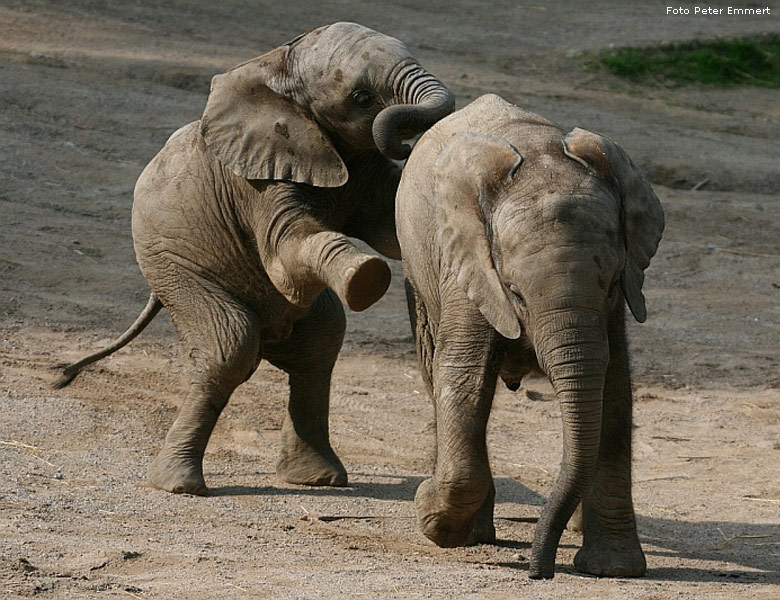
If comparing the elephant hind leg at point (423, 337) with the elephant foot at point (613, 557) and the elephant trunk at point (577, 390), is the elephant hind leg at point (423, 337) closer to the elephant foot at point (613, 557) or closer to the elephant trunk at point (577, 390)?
the elephant foot at point (613, 557)

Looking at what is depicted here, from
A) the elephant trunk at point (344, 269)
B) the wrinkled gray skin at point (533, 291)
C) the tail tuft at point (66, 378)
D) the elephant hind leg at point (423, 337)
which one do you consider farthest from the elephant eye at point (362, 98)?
the tail tuft at point (66, 378)

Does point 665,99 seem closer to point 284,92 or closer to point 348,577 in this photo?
point 284,92

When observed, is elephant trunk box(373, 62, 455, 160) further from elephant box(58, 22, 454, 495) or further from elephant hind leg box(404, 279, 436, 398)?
elephant hind leg box(404, 279, 436, 398)

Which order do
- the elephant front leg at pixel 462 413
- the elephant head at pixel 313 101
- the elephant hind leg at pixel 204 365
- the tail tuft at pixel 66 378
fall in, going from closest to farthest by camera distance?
the elephant front leg at pixel 462 413
the elephant head at pixel 313 101
the elephant hind leg at pixel 204 365
the tail tuft at pixel 66 378

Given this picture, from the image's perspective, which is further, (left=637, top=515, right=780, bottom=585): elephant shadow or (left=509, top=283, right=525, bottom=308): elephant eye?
(left=637, top=515, right=780, bottom=585): elephant shadow

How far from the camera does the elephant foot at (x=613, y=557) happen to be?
5.76m

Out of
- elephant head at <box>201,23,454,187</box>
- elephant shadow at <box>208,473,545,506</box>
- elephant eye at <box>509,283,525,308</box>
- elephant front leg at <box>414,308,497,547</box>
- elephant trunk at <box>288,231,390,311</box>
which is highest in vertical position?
elephant head at <box>201,23,454,187</box>

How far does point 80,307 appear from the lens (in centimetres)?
1045

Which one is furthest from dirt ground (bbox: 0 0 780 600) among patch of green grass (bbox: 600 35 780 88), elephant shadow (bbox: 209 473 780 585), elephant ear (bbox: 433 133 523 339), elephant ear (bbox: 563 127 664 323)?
elephant ear (bbox: 563 127 664 323)

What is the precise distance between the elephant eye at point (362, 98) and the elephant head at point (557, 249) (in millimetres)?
1191

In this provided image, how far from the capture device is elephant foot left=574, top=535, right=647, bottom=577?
5.76 meters

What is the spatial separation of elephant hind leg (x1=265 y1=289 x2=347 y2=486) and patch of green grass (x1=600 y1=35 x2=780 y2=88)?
11827 millimetres

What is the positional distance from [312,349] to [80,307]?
3.26m

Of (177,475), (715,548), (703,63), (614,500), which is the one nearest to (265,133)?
(177,475)
